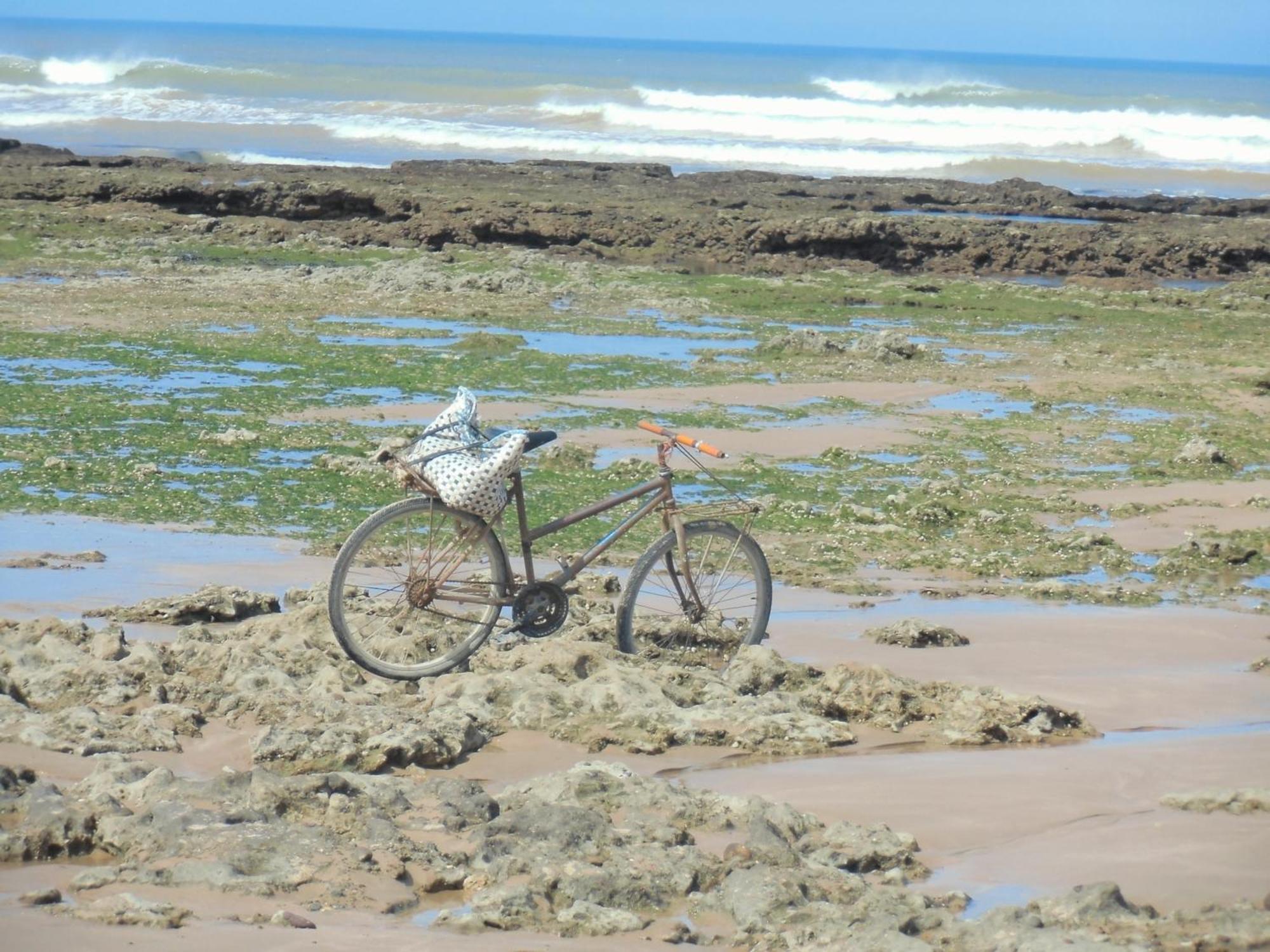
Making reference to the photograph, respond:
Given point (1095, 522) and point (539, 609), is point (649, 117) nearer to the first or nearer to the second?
point (1095, 522)

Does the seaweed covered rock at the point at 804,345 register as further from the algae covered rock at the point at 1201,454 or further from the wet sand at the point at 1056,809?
the wet sand at the point at 1056,809

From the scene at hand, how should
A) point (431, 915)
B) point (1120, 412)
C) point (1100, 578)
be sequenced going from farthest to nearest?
1. point (1120, 412)
2. point (1100, 578)
3. point (431, 915)

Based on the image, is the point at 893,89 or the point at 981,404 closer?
the point at 981,404

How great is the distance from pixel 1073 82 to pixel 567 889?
361 feet

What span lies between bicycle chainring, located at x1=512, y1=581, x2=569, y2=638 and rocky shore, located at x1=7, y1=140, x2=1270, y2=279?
18.2m

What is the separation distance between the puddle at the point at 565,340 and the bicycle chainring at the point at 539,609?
31.5 feet

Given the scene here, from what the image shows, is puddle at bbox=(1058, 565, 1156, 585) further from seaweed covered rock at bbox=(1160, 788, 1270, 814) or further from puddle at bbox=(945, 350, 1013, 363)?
puddle at bbox=(945, 350, 1013, 363)

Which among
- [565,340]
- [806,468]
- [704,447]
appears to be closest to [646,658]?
[704,447]

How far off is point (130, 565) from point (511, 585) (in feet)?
8.41

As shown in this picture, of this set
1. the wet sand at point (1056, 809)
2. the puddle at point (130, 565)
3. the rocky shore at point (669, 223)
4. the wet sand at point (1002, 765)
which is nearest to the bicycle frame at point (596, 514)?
the wet sand at point (1002, 765)

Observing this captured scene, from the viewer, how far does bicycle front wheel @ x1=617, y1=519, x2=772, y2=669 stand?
639 cm

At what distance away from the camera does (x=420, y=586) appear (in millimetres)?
6043

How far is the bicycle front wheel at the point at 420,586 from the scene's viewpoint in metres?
5.90

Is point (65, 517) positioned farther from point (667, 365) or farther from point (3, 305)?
point (3, 305)
